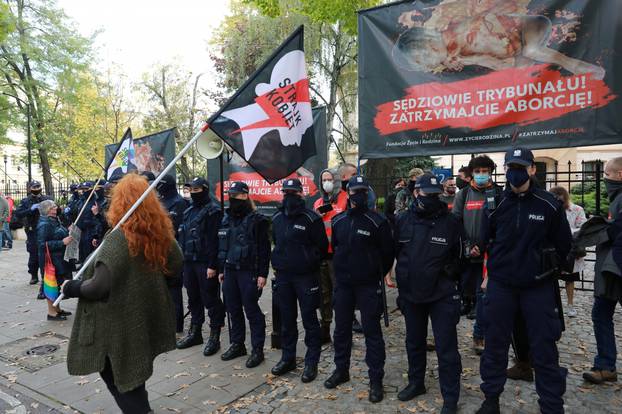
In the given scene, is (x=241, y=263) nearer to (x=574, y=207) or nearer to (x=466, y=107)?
(x=466, y=107)

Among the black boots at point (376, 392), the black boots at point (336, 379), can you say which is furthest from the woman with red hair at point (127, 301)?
the black boots at point (376, 392)

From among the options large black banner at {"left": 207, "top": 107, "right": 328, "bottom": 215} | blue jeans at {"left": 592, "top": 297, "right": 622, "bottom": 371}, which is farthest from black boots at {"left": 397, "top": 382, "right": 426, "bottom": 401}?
large black banner at {"left": 207, "top": 107, "right": 328, "bottom": 215}

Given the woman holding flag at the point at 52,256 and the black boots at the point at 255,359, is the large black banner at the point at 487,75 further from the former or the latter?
the woman holding flag at the point at 52,256

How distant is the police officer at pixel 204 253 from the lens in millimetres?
5301

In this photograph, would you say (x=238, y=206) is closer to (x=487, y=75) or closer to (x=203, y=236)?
(x=203, y=236)

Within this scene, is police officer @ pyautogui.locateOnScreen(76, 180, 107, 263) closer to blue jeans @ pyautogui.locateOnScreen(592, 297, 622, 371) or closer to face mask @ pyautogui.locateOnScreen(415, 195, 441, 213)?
face mask @ pyautogui.locateOnScreen(415, 195, 441, 213)

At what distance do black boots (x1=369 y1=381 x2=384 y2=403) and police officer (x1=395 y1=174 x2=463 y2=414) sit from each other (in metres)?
0.19

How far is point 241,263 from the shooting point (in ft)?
15.7

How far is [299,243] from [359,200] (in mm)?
797

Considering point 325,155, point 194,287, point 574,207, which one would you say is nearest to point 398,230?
point 194,287

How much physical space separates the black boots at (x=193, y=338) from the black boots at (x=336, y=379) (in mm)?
2026

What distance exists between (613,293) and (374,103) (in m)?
3.53

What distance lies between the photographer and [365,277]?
4.06 meters

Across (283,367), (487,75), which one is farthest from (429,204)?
(487,75)
